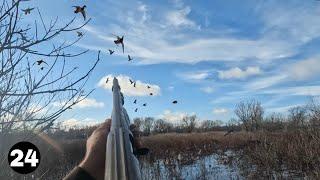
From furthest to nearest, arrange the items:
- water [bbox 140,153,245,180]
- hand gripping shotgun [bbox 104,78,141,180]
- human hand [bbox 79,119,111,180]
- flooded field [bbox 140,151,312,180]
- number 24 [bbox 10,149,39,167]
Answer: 1. water [bbox 140,153,245,180]
2. flooded field [bbox 140,151,312,180]
3. number 24 [bbox 10,149,39,167]
4. human hand [bbox 79,119,111,180]
5. hand gripping shotgun [bbox 104,78,141,180]

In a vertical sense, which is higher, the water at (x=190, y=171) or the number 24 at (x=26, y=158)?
the number 24 at (x=26, y=158)

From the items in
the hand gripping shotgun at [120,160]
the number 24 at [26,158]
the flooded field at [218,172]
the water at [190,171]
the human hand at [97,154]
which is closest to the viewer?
the hand gripping shotgun at [120,160]

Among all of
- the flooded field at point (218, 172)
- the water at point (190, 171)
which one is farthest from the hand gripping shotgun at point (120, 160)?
the water at point (190, 171)

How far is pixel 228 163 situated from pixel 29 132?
22873mm

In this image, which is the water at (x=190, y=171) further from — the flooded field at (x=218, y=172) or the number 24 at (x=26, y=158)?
the number 24 at (x=26, y=158)

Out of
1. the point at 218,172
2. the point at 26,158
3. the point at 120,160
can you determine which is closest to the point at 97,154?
the point at 26,158

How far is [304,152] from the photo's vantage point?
20766mm

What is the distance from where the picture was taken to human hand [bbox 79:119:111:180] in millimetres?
1982

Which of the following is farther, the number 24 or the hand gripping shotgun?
the number 24

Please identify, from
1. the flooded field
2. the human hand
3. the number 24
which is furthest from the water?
the number 24

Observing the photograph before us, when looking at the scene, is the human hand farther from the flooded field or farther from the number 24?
the flooded field

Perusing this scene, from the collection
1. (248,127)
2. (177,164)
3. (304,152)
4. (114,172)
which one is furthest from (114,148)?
(248,127)

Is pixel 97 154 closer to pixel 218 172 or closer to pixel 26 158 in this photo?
pixel 26 158

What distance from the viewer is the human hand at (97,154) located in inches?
78.0
